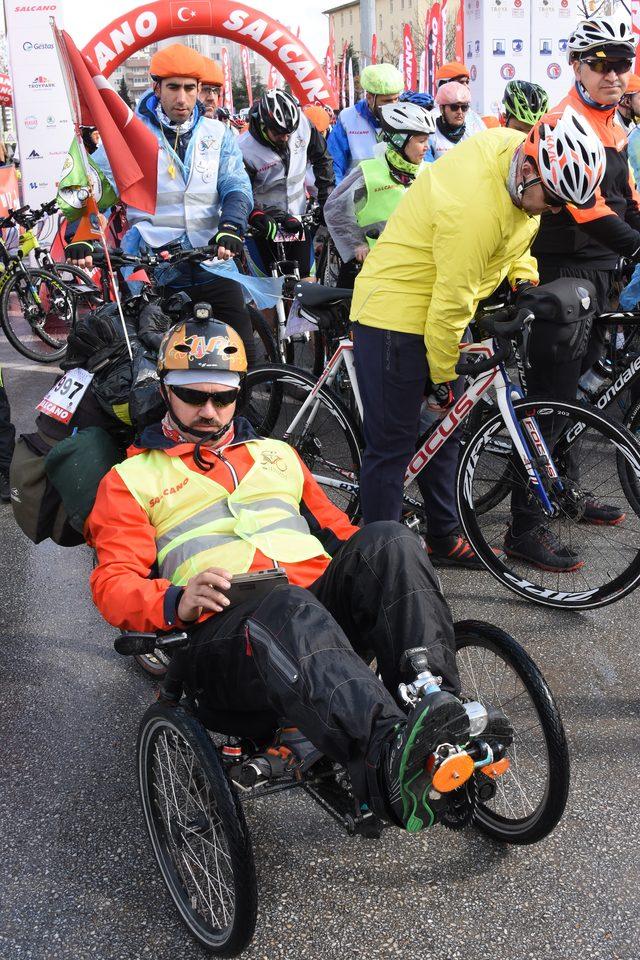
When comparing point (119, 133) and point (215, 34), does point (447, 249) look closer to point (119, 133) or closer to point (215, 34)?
point (119, 133)

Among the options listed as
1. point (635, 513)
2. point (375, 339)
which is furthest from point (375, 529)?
point (635, 513)

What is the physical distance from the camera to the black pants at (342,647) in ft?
6.25

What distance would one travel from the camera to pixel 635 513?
425cm

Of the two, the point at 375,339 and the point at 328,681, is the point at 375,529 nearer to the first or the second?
the point at 328,681

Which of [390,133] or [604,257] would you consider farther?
[390,133]

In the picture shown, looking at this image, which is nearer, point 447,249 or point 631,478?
point 447,249

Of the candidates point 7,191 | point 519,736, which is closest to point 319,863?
point 519,736

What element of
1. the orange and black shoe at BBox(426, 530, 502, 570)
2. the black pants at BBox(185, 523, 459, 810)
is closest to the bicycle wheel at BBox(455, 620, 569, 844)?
the black pants at BBox(185, 523, 459, 810)

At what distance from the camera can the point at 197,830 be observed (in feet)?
7.28

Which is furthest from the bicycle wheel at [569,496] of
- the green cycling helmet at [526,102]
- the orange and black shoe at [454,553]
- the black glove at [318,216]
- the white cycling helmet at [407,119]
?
the black glove at [318,216]

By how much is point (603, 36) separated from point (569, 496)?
2104 millimetres

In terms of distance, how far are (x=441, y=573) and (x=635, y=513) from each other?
966 millimetres

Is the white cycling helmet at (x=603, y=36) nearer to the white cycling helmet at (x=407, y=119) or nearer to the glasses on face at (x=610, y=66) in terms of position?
the glasses on face at (x=610, y=66)

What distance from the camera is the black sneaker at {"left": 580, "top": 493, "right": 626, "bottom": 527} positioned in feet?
13.6
